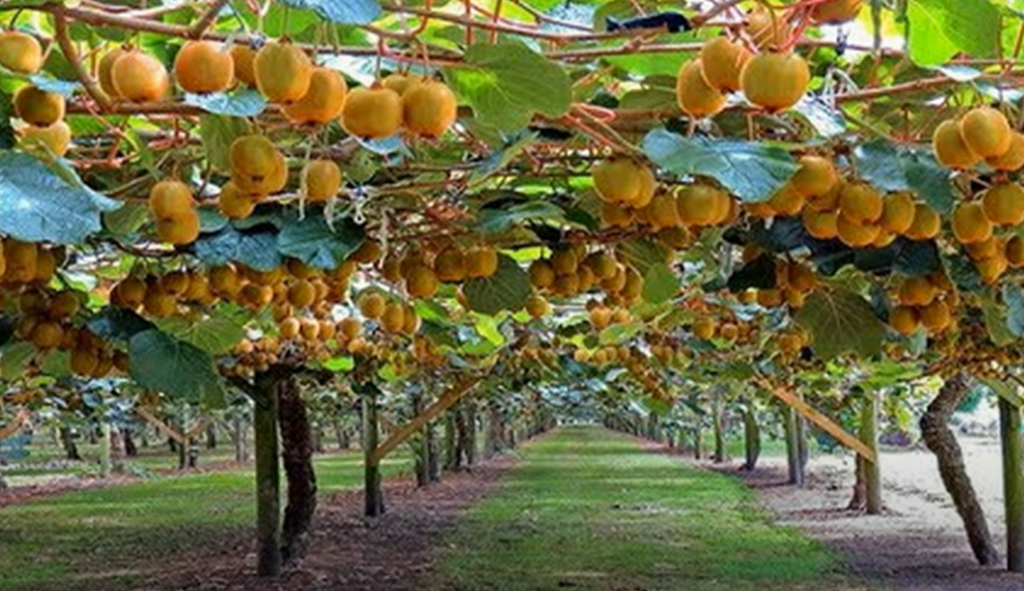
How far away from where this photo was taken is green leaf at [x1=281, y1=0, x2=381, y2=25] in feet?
4.90

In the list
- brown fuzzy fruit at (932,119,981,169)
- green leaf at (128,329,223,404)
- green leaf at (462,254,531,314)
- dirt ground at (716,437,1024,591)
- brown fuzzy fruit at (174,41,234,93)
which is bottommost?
dirt ground at (716,437,1024,591)

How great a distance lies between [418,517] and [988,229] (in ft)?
50.7

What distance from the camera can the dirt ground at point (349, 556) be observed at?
11.1 metres

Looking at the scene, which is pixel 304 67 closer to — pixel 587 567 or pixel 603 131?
pixel 603 131

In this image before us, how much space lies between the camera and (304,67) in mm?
1509

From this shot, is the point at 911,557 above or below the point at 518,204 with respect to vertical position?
below

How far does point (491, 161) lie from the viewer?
2.51 m

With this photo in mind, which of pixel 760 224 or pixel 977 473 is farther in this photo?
pixel 977 473

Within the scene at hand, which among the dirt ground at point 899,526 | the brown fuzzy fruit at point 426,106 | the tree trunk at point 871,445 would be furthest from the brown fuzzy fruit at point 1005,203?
the tree trunk at point 871,445

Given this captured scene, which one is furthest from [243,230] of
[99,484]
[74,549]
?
[99,484]

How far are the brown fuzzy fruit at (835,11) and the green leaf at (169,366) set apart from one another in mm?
2299

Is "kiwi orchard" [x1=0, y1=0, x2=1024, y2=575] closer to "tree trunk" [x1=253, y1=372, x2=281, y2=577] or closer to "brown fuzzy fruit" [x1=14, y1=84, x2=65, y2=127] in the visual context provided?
"brown fuzzy fruit" [x1=14, y1=84, x2=65, y2=127]

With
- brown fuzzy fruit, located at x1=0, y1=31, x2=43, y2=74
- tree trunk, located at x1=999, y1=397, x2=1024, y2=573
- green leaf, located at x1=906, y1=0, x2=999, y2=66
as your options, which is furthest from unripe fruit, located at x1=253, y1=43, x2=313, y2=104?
tree trunk, located at x1=999, y1=397, x2=1024, y2=573

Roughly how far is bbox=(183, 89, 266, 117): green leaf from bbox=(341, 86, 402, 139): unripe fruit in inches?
12.8
